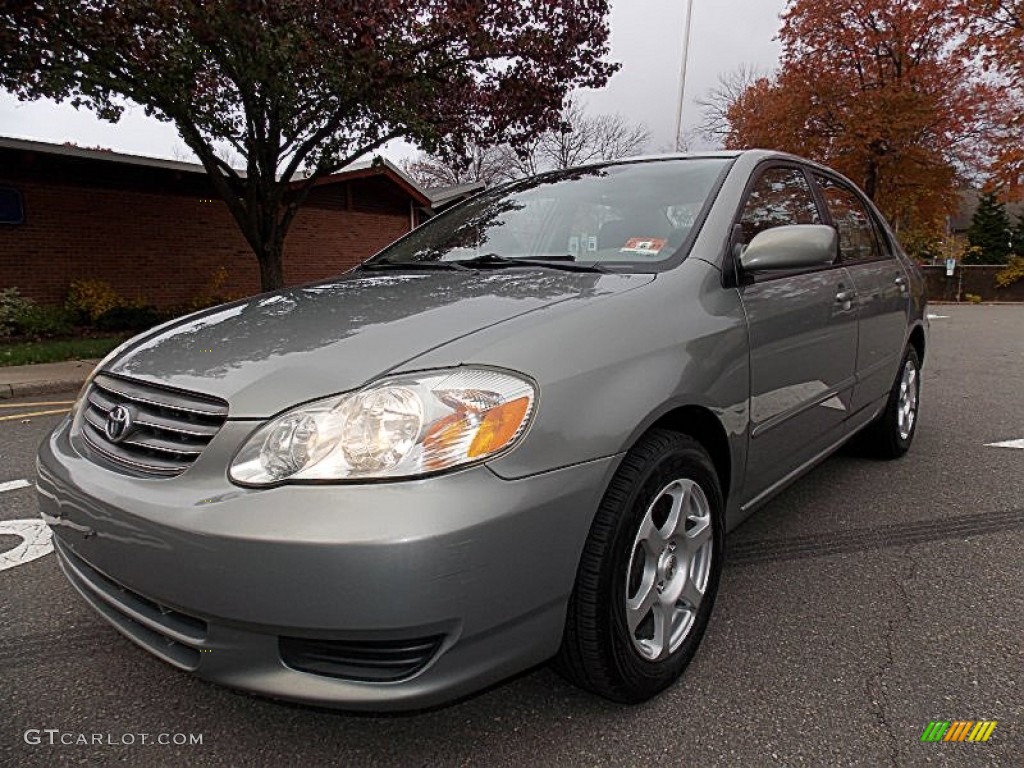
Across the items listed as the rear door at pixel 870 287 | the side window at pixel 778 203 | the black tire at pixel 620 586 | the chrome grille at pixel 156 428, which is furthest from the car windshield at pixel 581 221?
the chrome grille at pixel 156 428

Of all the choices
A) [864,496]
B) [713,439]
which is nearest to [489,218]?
[713,439]

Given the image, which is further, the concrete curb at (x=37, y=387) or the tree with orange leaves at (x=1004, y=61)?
the tree with orange leaves at (x=1004, y=61)

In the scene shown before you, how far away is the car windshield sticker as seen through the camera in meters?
2.31

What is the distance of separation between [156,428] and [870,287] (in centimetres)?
315

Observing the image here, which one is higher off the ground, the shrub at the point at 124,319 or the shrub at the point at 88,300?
the shrub at the point at 88,300

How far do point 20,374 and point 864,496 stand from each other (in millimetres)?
8373

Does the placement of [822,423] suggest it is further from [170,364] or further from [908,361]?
[170,364]

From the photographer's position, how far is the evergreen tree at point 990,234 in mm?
37438

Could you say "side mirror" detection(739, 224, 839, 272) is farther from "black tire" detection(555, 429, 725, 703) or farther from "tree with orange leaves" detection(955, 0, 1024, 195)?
"tree with orange leaves" detection(955, 0, 1024, 195)

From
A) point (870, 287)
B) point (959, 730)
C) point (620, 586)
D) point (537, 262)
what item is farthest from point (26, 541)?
point (870, 287)

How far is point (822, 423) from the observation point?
2.87 metres

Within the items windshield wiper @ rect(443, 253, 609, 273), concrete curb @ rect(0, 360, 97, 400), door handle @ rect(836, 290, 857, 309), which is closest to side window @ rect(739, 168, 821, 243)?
door handle @ rect(836, 290, 857, 309)

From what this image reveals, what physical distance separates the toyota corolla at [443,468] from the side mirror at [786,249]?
11 mm

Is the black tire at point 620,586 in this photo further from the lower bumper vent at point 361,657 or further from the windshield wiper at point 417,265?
the windshield wiper at point 417,265
